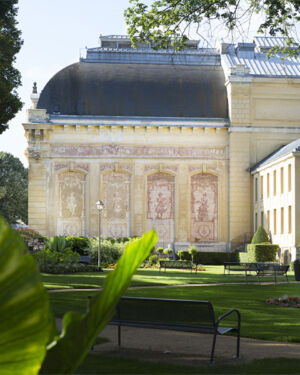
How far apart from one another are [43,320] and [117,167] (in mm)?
43395

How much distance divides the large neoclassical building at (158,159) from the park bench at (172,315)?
3515 cm

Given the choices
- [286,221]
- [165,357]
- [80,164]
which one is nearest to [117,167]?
[80,164]

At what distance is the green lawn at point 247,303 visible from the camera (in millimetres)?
10602

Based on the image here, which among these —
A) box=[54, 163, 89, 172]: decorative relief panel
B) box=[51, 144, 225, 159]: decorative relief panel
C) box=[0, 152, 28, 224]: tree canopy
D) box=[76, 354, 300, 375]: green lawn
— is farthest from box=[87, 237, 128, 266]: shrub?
box=[76, 354, 300, 375]: green lawn

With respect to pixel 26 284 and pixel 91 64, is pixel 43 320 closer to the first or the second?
pixel 26 284

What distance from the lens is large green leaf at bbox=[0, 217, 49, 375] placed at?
2.71 ft

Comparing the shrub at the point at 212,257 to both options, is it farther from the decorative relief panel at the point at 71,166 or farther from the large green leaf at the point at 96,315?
the large green leaf at the point at 96,315

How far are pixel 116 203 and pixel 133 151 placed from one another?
396 centimetres

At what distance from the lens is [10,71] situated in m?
24.7

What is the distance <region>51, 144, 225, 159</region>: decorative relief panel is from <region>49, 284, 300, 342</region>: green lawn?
24153 millimetres

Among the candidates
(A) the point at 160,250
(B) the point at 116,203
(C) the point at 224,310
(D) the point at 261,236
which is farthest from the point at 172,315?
(B) the point at 116,203

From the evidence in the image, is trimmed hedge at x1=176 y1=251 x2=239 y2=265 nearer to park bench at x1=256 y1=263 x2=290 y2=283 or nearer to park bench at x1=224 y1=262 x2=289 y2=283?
park bench at x1=224 y1=262 x2=289 y2=283

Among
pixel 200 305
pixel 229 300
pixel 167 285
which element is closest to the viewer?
pixel 200 305

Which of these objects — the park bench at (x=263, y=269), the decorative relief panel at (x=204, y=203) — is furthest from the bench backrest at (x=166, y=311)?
the decorative relief panel at (x=204, y=203)
